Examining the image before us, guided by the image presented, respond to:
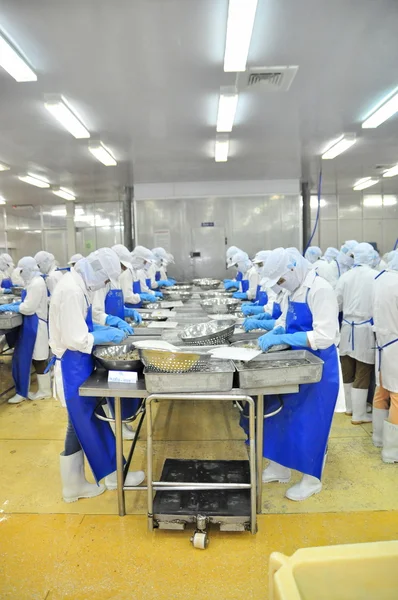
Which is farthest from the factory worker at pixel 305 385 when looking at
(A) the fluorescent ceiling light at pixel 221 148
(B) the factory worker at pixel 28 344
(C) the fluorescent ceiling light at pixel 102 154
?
(C) the fluorescent ceiling light at pixel 102 154

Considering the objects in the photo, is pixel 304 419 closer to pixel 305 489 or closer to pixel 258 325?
pixel 305 489

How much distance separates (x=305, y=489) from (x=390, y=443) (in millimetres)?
748

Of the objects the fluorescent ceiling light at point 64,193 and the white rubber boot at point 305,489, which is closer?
the white rubber boot at point 305,489

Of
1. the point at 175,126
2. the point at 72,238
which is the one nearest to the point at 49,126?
the point at 175,126

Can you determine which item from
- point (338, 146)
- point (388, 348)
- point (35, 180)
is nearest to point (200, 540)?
point (388, 348)

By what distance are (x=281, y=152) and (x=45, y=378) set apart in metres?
4.70

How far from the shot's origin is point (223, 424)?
327cm

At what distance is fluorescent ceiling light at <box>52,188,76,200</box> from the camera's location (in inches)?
345

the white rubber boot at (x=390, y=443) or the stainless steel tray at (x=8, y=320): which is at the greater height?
the stainless steel tray at (x=8, y=320)

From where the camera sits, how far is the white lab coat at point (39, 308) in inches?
140

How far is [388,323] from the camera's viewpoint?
251cm

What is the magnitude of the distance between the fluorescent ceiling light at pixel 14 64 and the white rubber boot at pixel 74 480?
2.79 m

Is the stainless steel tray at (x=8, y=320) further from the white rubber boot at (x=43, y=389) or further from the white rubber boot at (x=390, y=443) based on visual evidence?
the white rubber boot at (x=390, y=443)

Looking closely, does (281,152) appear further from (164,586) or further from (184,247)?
(164,586)
